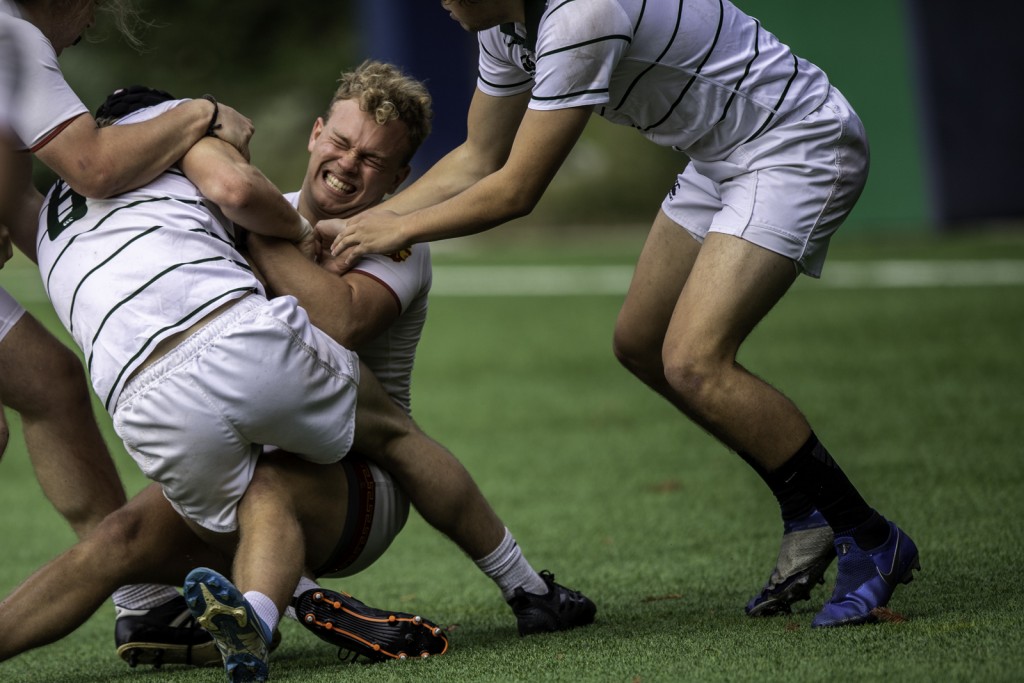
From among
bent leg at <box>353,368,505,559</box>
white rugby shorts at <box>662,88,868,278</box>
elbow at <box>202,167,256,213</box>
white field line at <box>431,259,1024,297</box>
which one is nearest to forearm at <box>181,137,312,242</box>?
elbow at <box>202,167,256,213</box>

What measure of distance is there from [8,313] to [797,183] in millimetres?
1952

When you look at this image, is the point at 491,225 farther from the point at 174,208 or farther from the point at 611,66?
the point at 174,208

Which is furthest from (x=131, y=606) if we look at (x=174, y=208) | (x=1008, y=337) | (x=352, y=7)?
(x=352, y=7)

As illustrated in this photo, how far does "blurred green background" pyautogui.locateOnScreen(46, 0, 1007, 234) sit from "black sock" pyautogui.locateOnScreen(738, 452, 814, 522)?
1982 millimetres

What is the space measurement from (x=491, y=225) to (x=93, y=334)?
929 millimetres

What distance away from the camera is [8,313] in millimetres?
3406

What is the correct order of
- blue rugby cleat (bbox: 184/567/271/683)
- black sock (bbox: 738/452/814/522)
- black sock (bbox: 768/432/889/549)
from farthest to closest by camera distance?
black sock (bbox: 738/452/814/522)
black sock (bbox: 768/432/889/549)
blue rugby cleat (bbox: 184/567/271/683)

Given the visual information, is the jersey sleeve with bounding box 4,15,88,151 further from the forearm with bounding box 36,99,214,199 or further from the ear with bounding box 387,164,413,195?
the ear with bounding box 387,164,413,195

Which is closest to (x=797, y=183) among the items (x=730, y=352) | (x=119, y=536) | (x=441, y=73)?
(x=730, y=352)

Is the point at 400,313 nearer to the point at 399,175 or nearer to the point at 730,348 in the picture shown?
the point at 399,175

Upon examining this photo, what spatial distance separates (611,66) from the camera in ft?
10.4

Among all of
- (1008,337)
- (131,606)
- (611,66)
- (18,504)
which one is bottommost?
(18,504)

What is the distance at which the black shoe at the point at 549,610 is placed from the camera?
347 centimetres

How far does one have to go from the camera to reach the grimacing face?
345cm
